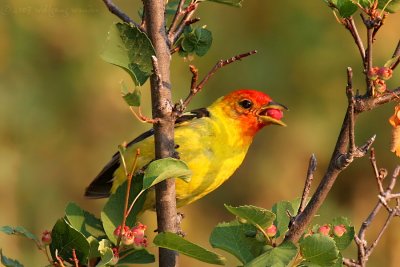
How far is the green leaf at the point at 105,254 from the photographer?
75.1 inches

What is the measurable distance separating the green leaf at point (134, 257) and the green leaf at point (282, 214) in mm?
334

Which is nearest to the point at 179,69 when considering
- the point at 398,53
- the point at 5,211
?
the point at 5,211

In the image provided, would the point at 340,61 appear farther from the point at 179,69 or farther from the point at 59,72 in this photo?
the point at 59,72

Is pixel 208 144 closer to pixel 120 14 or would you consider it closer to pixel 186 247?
pixel 120 14

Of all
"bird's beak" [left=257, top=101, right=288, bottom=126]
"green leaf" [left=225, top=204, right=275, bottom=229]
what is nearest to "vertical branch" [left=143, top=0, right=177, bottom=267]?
"green leaf" [left=225, top=204, right=275, bottom=229]

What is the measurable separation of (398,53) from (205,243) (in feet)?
12.3

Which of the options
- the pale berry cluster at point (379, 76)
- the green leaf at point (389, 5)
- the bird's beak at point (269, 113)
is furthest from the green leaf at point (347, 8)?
the bird's beak at point (269, 113)

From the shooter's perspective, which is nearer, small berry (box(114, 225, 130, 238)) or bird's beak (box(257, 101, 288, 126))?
small berry (box(114, 225, 130, 238))

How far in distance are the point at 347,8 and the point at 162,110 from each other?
0.52 m

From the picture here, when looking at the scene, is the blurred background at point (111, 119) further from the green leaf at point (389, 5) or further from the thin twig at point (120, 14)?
the green leaf at point (389, 5)

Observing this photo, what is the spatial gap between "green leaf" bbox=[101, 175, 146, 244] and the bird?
90cm

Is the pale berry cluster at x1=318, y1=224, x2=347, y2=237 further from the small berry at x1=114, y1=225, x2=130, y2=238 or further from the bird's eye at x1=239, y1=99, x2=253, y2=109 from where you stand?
the bird's eye at x1=239, y1=99, x2=253, y2=109

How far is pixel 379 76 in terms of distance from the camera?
1.90m

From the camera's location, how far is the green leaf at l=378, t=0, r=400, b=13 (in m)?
2.02
